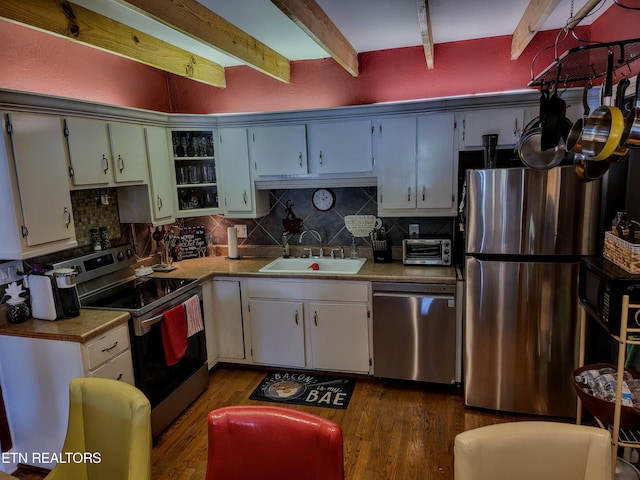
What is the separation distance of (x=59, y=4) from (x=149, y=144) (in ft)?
3.51

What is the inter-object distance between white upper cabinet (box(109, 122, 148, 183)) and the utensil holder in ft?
5.96

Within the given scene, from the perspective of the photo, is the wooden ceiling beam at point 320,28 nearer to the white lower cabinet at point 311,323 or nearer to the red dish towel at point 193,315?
the white lower cabinet at point 311,323

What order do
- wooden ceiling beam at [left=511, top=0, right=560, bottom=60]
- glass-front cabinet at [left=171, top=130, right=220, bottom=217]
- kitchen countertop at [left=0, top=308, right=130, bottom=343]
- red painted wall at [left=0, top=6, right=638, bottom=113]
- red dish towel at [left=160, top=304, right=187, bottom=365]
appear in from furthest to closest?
glass-front cabinet at [left=171, top=130, right=220, bottom=217]
red dish towel at [left=160, top=304, right=187, bottom=365]
red painted wall at [left=0, top=6, right=638, bottom=113]
kitchen countertop at [left=0, top=308, right=130, bottom=343]
wooden ceiling beam at [left=511, top=0, right=560, bottom=60]

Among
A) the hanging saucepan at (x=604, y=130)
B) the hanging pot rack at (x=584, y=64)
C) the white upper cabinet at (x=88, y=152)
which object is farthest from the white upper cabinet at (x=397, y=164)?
the white upper cabinet at (x=88, y=152)

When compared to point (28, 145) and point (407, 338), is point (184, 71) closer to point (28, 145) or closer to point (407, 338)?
point (28, 145)

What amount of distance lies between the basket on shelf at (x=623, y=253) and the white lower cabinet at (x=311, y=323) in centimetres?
150

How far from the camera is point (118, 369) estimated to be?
2402 millimetres

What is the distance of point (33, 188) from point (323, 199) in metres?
2.10

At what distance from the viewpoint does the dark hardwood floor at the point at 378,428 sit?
7.76 ft

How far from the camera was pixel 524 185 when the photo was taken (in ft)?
8.27

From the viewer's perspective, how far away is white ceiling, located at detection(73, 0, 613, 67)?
2.35m

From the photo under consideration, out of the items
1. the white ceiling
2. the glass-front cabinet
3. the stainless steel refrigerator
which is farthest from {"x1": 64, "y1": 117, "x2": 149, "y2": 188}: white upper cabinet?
the stainless steel refrigerator

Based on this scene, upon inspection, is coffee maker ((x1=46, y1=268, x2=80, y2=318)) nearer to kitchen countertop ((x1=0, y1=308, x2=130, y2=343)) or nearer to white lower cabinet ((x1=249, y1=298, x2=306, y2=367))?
kitchen countertop ((x1=0, y1=308, x2=130, y2=343))

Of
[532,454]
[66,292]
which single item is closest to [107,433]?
[66,292]
